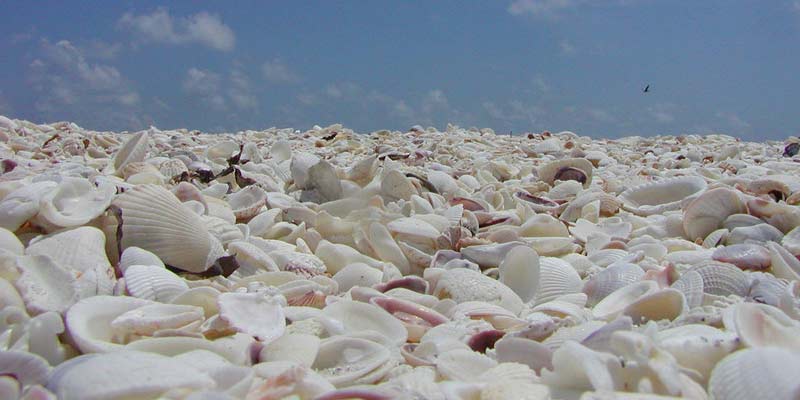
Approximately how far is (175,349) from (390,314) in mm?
689

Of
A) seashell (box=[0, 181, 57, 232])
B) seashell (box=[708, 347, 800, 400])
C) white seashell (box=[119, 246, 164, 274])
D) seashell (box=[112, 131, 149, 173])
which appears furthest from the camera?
seashell (box=[112, 131, 149, 173])

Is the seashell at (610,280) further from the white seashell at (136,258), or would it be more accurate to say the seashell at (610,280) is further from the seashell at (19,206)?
the seashell at (19,206)

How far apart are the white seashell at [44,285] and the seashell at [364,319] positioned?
746mm

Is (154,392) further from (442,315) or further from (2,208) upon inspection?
(2,208)

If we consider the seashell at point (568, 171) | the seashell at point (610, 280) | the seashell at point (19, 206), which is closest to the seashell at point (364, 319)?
the seashell at point (610, 280)

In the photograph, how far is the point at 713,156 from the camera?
289 inches

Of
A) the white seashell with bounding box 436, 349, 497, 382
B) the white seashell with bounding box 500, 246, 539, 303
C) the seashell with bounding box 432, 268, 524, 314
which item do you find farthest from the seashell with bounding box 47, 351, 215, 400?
the white seashell with bounding box 500, 246, 539, 303

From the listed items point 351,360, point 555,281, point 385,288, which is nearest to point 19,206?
point 385,288

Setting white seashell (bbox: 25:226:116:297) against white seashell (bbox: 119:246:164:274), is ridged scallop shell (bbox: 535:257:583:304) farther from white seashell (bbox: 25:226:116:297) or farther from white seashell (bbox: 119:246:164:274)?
white seashell (bbox: 25:226:116:297)

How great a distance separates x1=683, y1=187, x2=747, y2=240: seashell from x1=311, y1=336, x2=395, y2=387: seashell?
222 cm

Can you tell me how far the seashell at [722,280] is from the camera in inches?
87.0

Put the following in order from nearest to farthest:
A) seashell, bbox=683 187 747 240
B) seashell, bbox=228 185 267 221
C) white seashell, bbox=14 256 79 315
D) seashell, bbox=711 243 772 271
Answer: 1. white seashell, bbox=14 256 79 315
2. seashell, bbox=711 243 772 271
3. seashell, bbox=683 187 747 240
4. seashell, bbox=228 185 267 221

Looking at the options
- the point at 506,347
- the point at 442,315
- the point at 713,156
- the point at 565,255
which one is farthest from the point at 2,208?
the point at 713,156

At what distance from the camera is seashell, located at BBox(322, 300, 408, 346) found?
6.59ft
